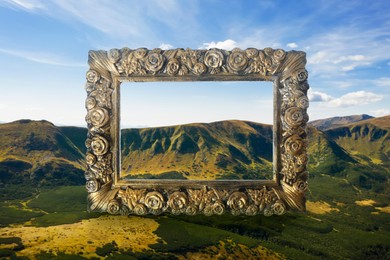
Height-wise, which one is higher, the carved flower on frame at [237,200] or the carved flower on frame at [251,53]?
the carved flower on frame at [251,53]

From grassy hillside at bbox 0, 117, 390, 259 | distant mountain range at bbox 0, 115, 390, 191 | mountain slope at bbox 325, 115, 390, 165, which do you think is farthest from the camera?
mountain slope at bbox 325, 115, 390, 165

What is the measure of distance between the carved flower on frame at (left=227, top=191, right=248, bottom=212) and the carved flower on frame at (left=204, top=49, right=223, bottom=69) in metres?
4.44

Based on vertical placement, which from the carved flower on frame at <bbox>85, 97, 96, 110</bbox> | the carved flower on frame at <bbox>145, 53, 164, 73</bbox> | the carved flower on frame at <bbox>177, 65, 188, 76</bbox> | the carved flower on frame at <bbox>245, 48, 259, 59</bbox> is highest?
the carved flower on frame at <bbox>245, 48, 259, 59</bbox>

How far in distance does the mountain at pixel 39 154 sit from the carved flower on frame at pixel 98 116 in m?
16.4

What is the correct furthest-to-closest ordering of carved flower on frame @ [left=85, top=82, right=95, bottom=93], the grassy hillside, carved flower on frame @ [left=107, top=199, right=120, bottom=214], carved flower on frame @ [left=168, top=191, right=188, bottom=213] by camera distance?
the grassy hillside, carved flower on frame @ [left=85, top=82, right=95, bottom=93], carved flower on frame @ [left=107, top=199, right=120, bottom=214], carved flower on frame @ [left=168, top=191, right=188, bottom=213]

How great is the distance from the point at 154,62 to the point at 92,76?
7.23ft

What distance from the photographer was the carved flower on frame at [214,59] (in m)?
9.42

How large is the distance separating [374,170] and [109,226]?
50683 millimetres

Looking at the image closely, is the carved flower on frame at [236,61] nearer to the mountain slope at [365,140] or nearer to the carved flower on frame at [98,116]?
the carved flower on frame at [98,116]

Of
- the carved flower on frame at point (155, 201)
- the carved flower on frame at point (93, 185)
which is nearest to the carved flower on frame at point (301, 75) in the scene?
the carved flower on frame at point (155, 201)

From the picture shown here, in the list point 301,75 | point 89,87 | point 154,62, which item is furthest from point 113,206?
point 301,75

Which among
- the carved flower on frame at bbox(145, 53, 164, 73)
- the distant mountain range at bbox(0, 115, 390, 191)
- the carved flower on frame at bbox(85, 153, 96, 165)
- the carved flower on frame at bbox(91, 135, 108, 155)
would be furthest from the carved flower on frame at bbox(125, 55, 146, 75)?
the distant mountain range at bbox(0, 115, 390, 191)

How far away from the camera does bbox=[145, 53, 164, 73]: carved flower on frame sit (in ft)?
31.0

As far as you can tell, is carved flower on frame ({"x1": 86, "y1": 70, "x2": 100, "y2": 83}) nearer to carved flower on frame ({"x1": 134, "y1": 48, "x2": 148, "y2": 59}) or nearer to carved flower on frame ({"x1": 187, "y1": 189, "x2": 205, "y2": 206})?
carved flower on frame ({"x1": 134, "y1": 48, "x2": 148, "y2": 59})
